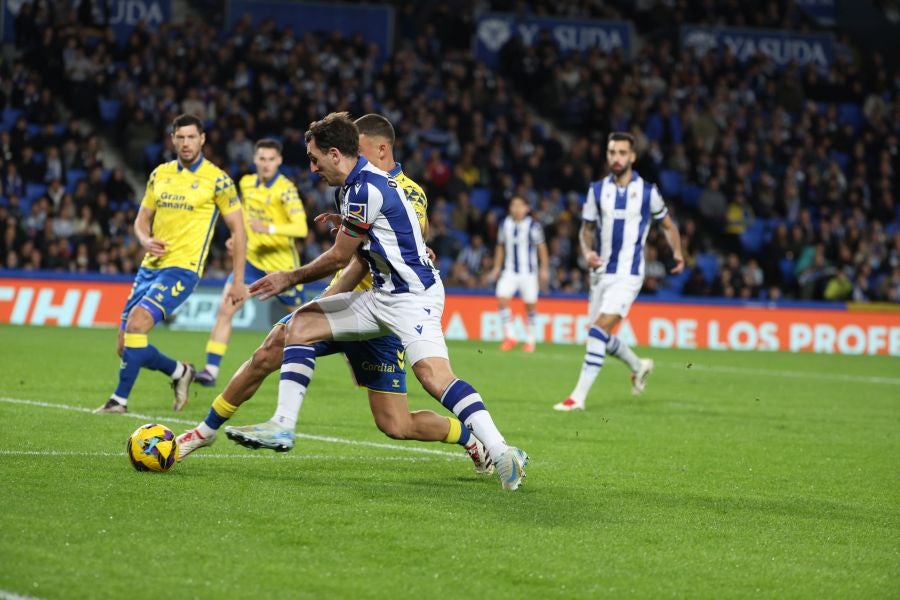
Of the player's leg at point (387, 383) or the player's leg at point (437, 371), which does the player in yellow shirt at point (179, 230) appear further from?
the player's leg at point (437, 371)

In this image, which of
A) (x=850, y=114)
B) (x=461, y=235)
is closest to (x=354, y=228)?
(x=461, y=235)

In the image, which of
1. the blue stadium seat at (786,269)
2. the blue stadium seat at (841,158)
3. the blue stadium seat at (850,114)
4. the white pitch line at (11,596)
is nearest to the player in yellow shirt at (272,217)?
the white pitch line at (11,596)

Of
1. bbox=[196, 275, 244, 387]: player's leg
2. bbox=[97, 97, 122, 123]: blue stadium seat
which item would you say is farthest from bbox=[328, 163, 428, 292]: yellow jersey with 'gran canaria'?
bbox=[97, 97, 122, 123]: blue stadium seat

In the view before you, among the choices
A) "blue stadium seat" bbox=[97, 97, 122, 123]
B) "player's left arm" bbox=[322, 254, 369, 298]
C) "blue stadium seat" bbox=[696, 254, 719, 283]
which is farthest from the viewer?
"blue stadium seat" bbox=[696, 254, 719, 283]

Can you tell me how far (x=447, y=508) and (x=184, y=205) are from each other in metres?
5.12

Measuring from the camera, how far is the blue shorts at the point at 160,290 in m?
10.7

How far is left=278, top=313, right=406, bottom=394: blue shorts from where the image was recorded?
301 inches

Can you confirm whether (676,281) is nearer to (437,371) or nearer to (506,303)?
(506,303)

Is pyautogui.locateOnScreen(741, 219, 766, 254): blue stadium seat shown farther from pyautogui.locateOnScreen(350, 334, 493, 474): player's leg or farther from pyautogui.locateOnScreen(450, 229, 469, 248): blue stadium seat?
pyautogui.locateOnScreen(350, 334, 493, 474): player's leg

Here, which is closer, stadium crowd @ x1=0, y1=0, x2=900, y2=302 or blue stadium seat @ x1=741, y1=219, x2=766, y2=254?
stadium crowd @ x1=0, y1=0, x2=900, y2=302

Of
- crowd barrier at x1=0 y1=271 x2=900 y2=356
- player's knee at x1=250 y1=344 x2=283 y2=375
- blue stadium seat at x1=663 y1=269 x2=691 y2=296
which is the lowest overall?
crowd barrier at x1=0 y1=271 x2=900 y2=356

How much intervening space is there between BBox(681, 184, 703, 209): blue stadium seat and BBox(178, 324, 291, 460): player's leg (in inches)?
881

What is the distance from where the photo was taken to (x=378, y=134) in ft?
26.9

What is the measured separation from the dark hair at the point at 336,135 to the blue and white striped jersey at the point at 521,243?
14332 millimetres
